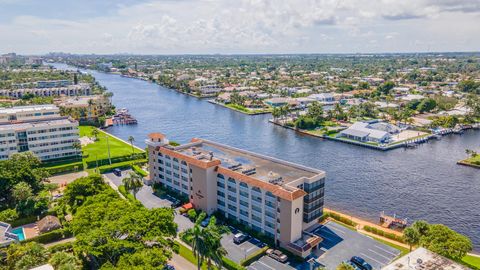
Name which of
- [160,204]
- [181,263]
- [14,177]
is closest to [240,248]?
[181,263]

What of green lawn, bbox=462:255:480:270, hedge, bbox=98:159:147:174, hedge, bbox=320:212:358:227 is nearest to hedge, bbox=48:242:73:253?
hedge, bbox=98:159:147:174

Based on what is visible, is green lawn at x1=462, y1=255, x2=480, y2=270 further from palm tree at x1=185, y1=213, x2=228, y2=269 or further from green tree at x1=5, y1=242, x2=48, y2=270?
green tree at x1=5, y1=242, x2=48, y2=270

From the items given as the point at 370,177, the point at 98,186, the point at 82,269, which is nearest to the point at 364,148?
the point at 370,177

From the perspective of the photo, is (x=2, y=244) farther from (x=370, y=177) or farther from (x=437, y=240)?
(x=370, y=177)

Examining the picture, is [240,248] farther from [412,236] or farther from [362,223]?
[412,236]

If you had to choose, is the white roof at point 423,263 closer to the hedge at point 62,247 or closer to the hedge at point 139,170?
the hedge at point 62,247

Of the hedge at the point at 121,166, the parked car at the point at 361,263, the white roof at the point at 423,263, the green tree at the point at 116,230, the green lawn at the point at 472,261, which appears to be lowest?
the green lawn at the point at 472,261

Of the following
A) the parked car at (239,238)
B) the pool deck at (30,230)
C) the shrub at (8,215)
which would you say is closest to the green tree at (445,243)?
the parked car at (239,238)
